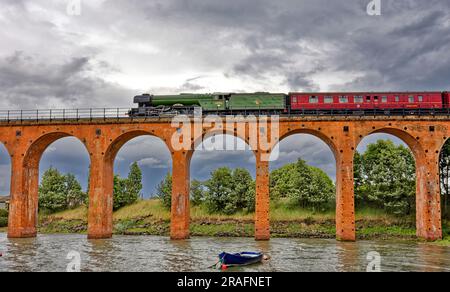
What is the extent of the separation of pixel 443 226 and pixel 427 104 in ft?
35.7

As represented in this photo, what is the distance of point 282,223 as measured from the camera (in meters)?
44.7

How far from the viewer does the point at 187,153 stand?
36688mm

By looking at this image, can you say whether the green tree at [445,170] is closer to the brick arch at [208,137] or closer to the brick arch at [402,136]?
the brick arch at [402,136]

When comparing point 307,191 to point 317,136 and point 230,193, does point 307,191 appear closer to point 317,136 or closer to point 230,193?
point 230,193

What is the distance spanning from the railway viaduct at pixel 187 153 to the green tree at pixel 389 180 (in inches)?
230

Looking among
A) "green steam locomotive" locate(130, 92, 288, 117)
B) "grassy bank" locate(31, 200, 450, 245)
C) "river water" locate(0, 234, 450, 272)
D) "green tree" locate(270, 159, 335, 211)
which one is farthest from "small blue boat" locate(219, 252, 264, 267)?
"green tree" locate(270, 159, 335, 211)

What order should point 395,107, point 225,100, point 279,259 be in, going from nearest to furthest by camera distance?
point 279,259 → point 395,107 → point 225,100

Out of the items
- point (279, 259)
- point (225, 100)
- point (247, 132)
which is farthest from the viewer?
point (225, 100)

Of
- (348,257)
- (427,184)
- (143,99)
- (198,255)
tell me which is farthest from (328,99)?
(198,255)

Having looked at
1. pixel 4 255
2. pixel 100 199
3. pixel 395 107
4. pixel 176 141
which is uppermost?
pixel 395 107
